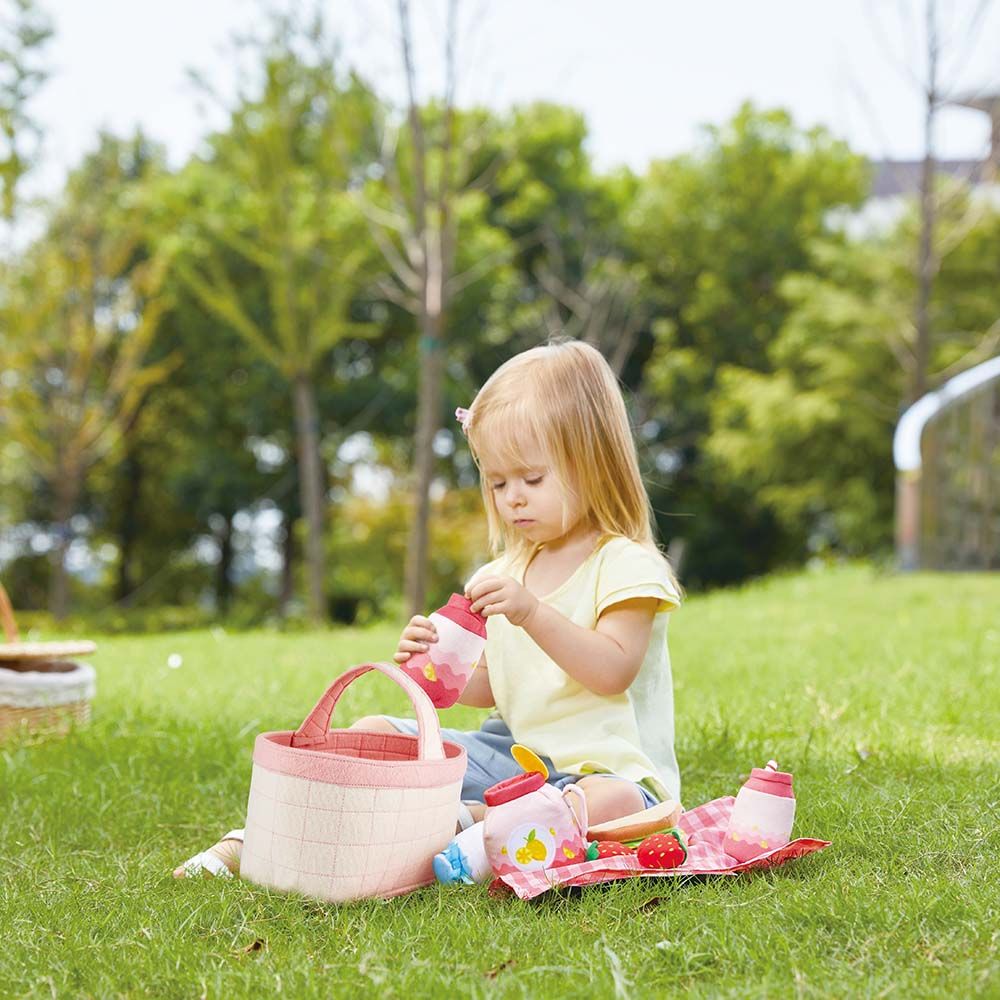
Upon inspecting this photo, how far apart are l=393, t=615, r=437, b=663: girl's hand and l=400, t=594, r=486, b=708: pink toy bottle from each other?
1cm

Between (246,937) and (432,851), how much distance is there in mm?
392

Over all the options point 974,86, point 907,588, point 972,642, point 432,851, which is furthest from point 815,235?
point 432,851

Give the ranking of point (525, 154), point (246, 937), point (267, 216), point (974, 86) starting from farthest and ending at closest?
point (525, 154), point (267, 216), point (974, 86), point (246, 937)

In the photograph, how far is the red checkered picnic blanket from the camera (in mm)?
2014

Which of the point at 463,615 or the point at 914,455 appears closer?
the point at 463,615

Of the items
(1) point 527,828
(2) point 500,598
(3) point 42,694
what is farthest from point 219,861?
(3) point 42,694

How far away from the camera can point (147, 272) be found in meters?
15.7

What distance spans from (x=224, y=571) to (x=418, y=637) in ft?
60.5

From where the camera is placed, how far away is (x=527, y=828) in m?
2.06

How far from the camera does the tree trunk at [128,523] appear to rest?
66.1 ft

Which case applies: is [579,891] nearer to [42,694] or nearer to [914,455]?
[42,694]

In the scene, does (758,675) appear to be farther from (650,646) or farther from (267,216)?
(267,216)

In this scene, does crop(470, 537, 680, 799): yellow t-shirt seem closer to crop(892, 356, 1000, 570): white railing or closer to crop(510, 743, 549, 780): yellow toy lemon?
crop(510, 743, 549, 780): yellow toy lemon

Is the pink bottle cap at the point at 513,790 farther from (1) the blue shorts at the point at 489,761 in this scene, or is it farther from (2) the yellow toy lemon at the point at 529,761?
(1) the blue shorts at the point at 489,761
